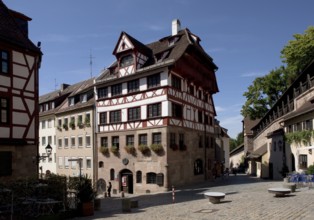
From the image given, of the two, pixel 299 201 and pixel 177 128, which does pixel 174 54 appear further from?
pixel 299 201

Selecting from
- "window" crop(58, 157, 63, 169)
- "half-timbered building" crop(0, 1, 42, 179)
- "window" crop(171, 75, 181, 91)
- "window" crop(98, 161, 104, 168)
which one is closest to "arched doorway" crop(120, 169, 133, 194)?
"window" crop(98, 161, 104, 168)

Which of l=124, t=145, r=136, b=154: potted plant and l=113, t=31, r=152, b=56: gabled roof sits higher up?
l=113, t=31, r=152, b=56: gabled roof

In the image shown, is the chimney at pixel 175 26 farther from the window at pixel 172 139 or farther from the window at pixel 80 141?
the window at pixel 80 141

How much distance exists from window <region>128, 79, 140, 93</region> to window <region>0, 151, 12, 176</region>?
1613cm

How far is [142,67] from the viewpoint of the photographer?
35219 millimetres

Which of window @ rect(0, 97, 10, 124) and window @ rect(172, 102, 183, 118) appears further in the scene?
window @ rect(172, 102, 183, 118)

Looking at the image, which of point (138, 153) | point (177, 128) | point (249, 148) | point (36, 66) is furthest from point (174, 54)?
point (249, 148)

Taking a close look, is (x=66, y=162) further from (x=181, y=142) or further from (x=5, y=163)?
(x=5, y=163)

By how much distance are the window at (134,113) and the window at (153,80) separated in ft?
8.35

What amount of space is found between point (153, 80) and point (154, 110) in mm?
2818

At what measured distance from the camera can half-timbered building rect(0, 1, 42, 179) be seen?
67.7 ft

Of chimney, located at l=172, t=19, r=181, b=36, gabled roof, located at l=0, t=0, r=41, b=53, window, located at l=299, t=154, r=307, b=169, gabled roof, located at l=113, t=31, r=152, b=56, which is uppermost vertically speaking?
chimney, located at l=172, t=19, r=181, b=36

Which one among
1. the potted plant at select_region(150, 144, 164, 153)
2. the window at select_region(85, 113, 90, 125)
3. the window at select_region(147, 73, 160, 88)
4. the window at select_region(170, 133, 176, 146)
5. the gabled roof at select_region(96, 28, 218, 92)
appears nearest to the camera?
the potted plant at select_region(150, 144, 164, 153)

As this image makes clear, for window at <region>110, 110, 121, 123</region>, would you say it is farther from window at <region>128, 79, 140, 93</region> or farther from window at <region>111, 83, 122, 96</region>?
window at <region>128, 79, 140, 93</region>
